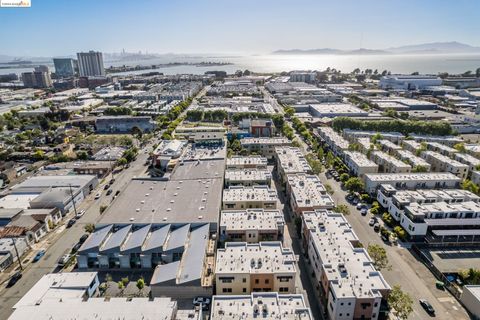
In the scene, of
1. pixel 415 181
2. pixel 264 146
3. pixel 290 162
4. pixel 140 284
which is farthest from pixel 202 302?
pixel 264 146

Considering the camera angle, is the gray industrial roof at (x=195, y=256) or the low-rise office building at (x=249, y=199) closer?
the gray industrial roof at (x=195, y=256)

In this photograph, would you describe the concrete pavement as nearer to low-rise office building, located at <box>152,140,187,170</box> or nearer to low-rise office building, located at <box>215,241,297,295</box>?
low-rise office building, located at <box>152,140,187,170</box>

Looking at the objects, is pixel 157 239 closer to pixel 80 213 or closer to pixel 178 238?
pixel 178 238

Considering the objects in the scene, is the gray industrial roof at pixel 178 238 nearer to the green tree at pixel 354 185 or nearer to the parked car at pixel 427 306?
the parked car at pixel 427 306

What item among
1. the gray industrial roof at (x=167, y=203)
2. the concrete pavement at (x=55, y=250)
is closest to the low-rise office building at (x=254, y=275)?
the gray industrial roof at (x=167, y=203)

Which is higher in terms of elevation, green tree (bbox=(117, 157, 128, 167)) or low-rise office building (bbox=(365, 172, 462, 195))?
low-rise office building (bbox=(365, 172, 462, 195))

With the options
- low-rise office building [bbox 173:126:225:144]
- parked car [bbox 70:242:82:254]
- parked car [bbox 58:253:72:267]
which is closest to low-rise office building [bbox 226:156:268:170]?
low-rise office building [bbox 173:126:225:144]

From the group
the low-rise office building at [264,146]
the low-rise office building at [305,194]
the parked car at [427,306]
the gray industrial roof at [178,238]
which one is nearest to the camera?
the parked car at [427,306]
